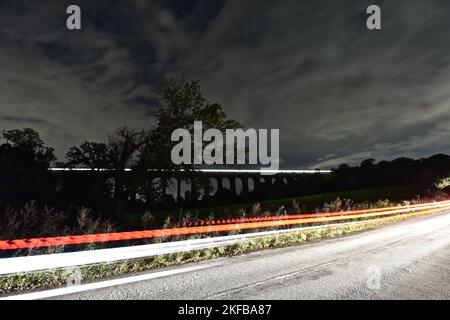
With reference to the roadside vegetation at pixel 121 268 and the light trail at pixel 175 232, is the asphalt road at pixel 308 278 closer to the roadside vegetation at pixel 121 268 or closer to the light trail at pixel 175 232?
the roadside vegetation at pixel 121 268

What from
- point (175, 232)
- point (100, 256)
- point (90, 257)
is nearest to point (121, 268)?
point (100, 256)

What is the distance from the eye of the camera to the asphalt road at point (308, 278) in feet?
18.9

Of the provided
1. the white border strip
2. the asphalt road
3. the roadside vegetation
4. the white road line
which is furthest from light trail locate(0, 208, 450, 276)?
the asphalt road

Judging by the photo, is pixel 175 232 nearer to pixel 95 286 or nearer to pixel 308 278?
pixel 95 286

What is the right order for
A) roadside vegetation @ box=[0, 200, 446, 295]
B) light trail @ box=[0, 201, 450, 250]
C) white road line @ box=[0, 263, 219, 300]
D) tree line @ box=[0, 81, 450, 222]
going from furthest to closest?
1. tree line @ box=[0, 81, 450, 222]
2. light trail @ box=[0, 201, 450, 250]
3. roadside vegetation @ box=[0, 200, 446, 295]
4. white road line @ box=[0, 263, 219, 300]

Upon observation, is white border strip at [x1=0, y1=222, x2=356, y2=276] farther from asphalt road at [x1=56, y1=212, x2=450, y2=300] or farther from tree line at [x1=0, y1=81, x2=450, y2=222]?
tree line at [x1=0, y1=81, x2=450, y2=222]

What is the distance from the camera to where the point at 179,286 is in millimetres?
6180

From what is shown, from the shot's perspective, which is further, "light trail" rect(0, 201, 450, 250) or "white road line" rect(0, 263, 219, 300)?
"light trail" rect(0, 201, 450, 250)

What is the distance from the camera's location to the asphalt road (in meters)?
5.75

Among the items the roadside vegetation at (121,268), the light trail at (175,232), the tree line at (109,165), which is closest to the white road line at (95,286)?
the roadside vegetation at (121,268)

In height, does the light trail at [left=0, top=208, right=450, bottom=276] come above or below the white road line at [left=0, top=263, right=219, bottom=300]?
above

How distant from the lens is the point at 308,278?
6.93m
